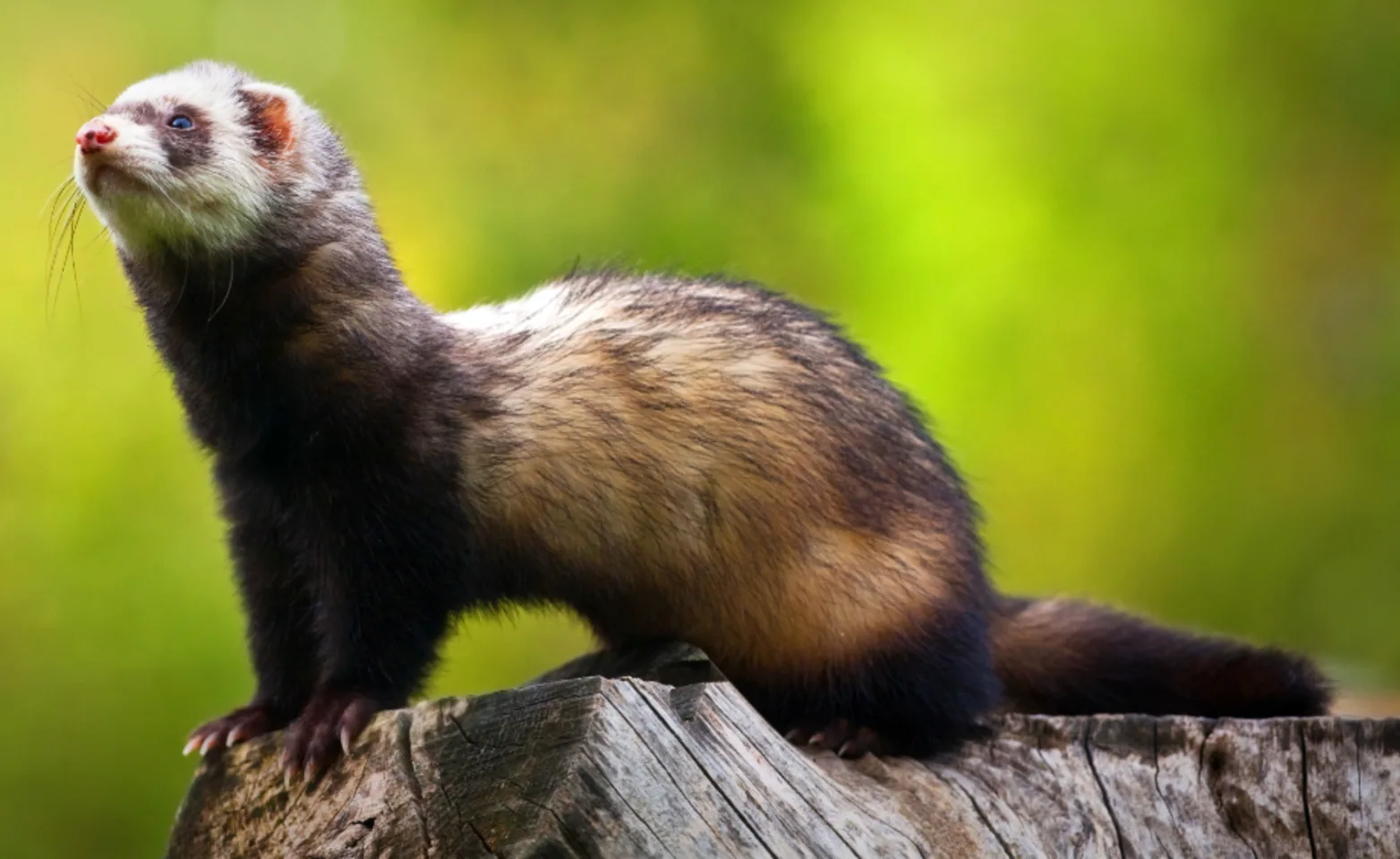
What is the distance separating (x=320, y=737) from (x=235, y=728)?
17.6 inches

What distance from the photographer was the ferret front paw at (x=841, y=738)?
3105 mm

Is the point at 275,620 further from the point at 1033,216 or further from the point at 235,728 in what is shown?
the point at 1033,216

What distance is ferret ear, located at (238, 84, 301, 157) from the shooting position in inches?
129

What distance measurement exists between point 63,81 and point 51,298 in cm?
89

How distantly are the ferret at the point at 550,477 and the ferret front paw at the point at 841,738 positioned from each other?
0.01 meters

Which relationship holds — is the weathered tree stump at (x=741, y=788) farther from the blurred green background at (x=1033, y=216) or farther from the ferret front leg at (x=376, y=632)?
the blurred green background at (x=1033, y=216)

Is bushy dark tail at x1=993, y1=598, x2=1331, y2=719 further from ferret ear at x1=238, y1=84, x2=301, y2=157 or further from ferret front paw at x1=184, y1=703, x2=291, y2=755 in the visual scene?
ferret ear at x1=238, y1=84, x2=301, y2=157

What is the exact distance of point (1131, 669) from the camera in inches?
139

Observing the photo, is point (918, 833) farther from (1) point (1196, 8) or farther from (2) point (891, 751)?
(1) point (1196, 8)

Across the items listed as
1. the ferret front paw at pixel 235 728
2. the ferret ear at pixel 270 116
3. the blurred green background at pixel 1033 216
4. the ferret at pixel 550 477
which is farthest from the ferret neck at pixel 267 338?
the blurred green background at pixel 1033 216

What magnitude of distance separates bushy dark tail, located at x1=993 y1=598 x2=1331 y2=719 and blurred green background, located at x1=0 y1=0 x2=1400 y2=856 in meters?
3.10

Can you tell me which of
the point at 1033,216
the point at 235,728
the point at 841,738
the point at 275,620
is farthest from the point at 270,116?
the point at 1033,216

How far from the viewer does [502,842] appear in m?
1.99

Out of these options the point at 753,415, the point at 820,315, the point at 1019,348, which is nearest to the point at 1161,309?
the point at 1019,348
